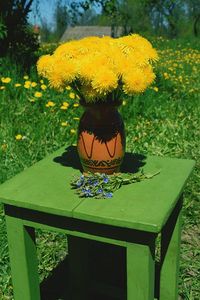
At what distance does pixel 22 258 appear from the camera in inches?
60.6

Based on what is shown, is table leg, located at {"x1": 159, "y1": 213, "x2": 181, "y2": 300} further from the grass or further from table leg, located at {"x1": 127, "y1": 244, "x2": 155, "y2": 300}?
table leg, located at {"x1": 127, "y1": 244, "x2": 155, "y2": 300}

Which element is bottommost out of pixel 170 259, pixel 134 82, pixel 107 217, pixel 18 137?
pixel 170 259

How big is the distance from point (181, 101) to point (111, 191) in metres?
3.49

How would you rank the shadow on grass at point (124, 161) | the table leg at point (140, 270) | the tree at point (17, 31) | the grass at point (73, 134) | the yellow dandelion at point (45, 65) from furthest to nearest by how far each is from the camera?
the tree at point (17, 31) < the grass at point (73, 134) < the shadow on grass at point (124, 161) < the yellow dandelion at point (45, 65) < the table leg at point (140, 270)

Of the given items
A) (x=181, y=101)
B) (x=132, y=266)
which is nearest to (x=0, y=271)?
(x=132, y=266)

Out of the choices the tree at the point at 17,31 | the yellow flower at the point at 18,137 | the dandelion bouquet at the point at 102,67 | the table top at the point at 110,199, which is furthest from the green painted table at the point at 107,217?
the tree at the point at 17,31

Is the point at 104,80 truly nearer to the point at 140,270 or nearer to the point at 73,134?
the point at 140,270

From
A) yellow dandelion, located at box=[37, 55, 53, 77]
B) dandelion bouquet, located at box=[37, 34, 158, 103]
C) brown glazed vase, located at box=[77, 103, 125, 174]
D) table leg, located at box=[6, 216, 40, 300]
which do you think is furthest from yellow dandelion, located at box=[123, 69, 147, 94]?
table leg, located at box=[6, 216, 40, 300]

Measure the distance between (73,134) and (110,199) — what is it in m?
2.07

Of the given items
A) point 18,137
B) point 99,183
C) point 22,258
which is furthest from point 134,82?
point 18,137

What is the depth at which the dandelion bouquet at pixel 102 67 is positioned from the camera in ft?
4.39

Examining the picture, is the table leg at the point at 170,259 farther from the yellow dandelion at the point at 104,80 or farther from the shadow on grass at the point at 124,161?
the yellow dandelion at the point at 104,80

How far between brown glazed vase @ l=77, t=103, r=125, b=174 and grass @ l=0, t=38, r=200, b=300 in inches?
35.2

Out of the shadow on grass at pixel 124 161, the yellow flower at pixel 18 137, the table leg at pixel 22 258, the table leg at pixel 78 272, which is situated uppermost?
the shadow on grass at pixel 124 161
